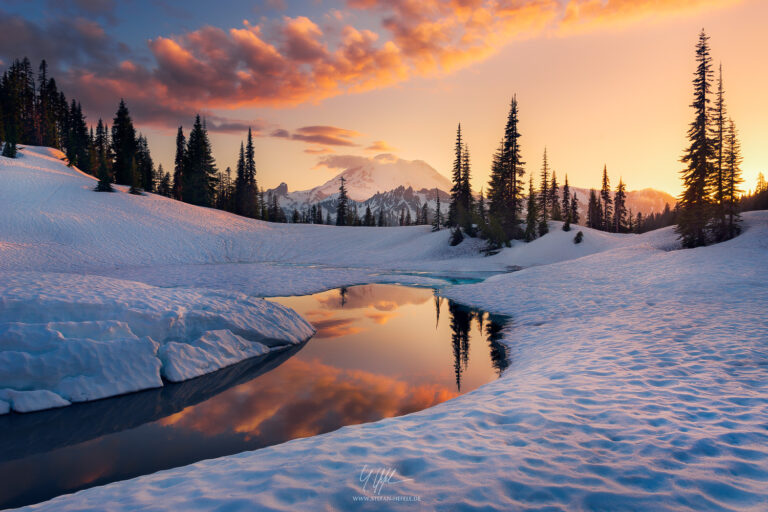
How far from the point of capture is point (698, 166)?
89.0ft

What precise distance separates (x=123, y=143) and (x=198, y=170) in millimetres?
12626

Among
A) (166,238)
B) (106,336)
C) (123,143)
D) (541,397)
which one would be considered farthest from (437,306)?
(123,143)

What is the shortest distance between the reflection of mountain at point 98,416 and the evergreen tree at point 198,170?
6209 centimetres

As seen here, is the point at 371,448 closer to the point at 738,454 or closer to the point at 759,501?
the point at 759,501

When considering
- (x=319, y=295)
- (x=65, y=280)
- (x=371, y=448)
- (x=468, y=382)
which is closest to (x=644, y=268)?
(x=468, y=382)

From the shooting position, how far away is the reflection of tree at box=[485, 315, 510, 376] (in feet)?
32.0

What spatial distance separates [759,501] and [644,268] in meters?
21.5

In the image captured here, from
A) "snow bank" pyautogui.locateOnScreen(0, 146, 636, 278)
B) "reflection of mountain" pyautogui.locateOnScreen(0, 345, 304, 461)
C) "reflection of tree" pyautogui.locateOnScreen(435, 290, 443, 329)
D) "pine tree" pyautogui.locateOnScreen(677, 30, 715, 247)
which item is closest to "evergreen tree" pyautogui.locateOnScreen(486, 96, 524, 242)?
"snow bank" pyautogui.locateOnScreen(0, 146, 636, 278)

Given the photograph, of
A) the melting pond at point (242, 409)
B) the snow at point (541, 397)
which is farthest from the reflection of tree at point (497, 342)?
the snow at point (541, 397)

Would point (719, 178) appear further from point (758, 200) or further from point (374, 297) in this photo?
point (758, 200)

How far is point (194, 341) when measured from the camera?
9773mm

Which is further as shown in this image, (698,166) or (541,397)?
(698,166)

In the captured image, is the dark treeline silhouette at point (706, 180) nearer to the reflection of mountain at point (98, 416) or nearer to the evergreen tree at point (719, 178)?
the evergreen tree at point (719, 178)
